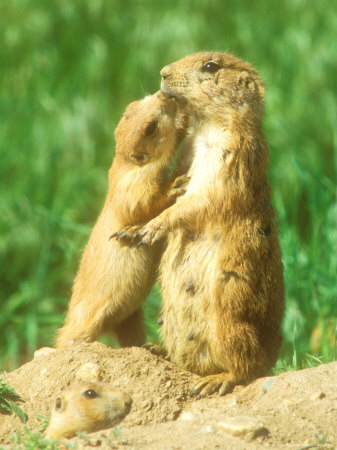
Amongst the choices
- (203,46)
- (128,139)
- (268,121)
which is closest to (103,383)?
(128,139)

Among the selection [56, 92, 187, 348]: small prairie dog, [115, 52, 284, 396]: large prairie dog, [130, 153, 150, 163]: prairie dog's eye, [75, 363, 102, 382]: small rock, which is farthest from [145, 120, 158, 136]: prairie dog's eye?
[75, 363, 102, 382]: small rock

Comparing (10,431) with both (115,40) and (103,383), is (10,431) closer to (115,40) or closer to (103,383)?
(103,383)

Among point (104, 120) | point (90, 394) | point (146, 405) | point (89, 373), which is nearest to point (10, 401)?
point (89, 373)

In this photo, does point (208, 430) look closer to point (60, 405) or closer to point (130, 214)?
point (60, 405)

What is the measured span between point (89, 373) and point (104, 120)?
5.46 metres

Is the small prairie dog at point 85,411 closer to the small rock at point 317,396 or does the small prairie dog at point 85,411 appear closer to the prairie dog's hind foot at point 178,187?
the small rock at point 317,396

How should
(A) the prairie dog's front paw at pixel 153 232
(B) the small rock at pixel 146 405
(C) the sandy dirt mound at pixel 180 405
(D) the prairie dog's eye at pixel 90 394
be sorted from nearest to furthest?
(C) the sandy dirt mound at pixel 180 405 → (D) the prairie dog's eye at pixel 90 394 → (B) the small rock at pixel 146 405 → (A) the prairie dog's front paw at pixel 153 232

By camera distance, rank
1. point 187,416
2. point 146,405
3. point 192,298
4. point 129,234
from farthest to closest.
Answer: point 129,234 < point 192,298 < point 146,405 < point 187,416

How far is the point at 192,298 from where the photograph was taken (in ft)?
16.3

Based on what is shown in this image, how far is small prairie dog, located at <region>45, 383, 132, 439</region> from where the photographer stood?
14.0ft

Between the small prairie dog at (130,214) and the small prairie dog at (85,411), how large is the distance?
31.7 inches

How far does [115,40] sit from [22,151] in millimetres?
2646

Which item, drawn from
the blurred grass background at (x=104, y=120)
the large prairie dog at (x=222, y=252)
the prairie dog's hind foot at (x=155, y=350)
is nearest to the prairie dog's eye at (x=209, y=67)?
the large prairie dog at (x=222, y=252)

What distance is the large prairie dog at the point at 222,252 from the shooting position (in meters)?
4.81
